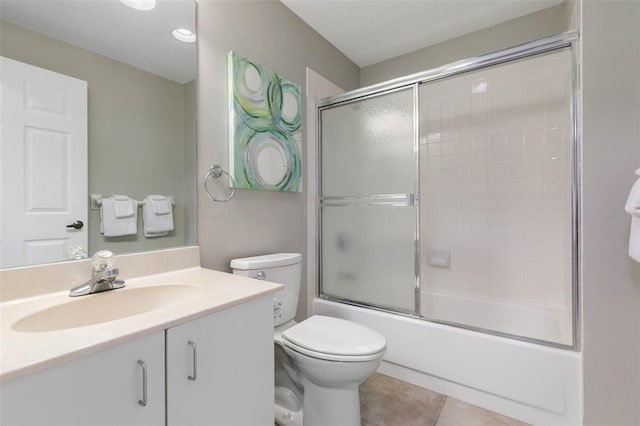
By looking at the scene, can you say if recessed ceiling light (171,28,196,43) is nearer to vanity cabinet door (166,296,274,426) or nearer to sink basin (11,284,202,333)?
sink basin (11,284,202,333)

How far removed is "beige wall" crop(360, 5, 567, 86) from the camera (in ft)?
6.66

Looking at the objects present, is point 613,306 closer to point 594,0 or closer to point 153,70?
point 594,0

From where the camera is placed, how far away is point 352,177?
215 centimetres

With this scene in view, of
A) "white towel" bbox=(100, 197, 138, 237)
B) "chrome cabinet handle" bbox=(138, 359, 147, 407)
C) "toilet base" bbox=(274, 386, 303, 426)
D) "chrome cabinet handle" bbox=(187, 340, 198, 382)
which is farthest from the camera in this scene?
"toilet base" bbox=(274, 386, 303, 426)

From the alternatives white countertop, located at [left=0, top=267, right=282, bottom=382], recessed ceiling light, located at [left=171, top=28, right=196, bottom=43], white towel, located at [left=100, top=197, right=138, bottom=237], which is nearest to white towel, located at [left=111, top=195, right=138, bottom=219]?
white towel, located at [left=100, top=197, right=138, bottom=237]

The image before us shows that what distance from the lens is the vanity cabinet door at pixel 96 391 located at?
21.5 inches

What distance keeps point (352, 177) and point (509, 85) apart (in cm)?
134

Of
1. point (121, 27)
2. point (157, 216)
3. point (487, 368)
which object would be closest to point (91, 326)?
point (157, 216)

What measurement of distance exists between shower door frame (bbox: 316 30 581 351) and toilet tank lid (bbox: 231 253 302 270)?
22.4 inches

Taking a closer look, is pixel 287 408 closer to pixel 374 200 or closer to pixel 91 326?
pixel 91 326

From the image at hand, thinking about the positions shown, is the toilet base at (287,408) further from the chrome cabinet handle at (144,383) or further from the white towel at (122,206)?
the white towel at (122,206)

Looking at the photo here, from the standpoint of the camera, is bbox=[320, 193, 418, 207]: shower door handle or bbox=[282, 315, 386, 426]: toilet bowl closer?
bbox=[282, 315, 386, 426]: toilet bowl

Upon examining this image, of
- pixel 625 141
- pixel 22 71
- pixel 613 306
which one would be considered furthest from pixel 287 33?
pixel 613 306

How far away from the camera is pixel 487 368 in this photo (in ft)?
5.15
